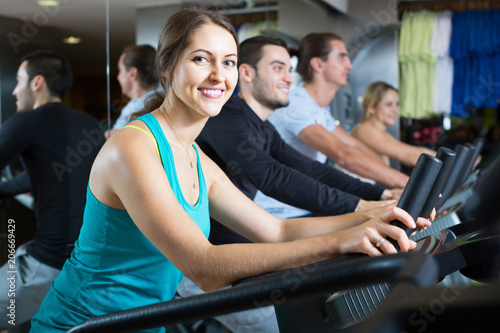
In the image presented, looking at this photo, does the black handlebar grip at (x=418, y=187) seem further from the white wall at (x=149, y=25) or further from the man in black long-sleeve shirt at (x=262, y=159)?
the white wall at (x=149, y=25)

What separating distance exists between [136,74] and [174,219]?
3.14ft

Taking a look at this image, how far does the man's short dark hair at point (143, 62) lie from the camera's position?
6.77ft

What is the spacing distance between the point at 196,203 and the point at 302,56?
2.38 m

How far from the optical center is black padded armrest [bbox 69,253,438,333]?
800 millimetres

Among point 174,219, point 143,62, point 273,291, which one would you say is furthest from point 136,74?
point 273,291

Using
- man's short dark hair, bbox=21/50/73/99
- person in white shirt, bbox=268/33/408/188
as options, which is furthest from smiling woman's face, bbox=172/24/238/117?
person in white shirt, bbox=268/33/408/188

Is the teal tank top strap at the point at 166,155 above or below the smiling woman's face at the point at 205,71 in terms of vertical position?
below

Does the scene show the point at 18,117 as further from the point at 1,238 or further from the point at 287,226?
the point at 287,226

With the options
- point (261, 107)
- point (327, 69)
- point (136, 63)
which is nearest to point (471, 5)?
point (327, 69)

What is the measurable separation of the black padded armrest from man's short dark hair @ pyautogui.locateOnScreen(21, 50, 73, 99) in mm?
973

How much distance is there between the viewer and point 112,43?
2.01 metres

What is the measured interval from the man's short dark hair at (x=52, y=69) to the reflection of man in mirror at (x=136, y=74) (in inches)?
9.9

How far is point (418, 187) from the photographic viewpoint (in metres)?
1.24

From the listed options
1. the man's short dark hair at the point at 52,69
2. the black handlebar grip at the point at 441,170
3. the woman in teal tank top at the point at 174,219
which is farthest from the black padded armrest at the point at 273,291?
the man's short dark hair at the point at 52,69
